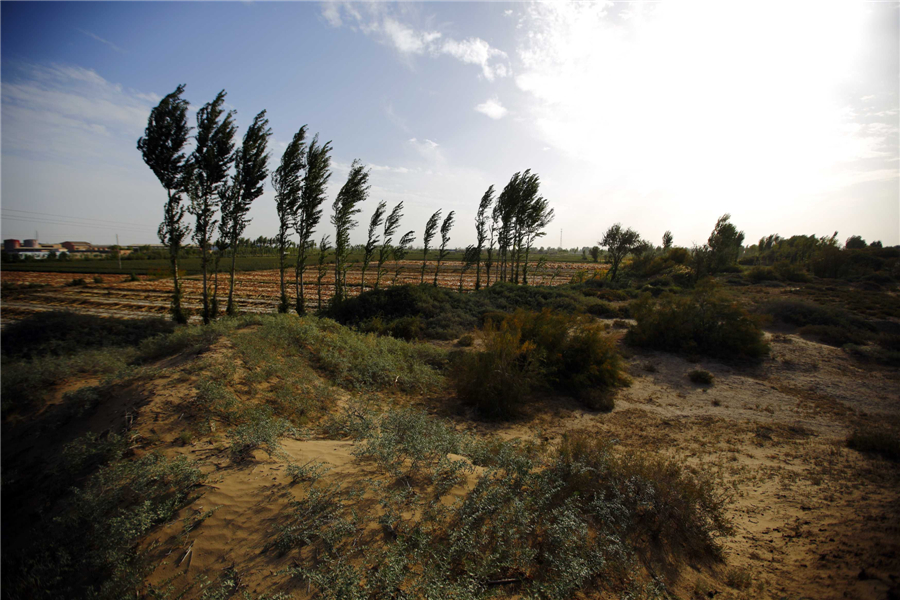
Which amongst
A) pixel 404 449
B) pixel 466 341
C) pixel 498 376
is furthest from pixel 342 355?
pixel 466 341

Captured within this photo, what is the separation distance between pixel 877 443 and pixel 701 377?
13.7 ft

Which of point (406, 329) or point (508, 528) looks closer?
point (508, 528)

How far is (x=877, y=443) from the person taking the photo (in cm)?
662

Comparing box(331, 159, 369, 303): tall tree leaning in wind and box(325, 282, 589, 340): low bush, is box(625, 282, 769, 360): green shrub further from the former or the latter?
box(331, 159, 369, 303): tall tree leaning in wind

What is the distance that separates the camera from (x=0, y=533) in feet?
11.6

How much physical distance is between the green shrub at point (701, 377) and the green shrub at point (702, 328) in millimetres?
2109

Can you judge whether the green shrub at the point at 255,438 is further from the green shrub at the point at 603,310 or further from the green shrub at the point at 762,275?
the green shrub at the point at 762,275

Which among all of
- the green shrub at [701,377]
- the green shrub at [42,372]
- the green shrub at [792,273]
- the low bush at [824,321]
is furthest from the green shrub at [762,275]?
the green shrub at [42,372]

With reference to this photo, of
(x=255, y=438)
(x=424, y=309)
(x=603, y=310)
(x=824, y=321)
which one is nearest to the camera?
(x=255, y=438)

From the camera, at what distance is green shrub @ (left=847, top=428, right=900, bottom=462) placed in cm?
644

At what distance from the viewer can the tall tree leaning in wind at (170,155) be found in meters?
13.6

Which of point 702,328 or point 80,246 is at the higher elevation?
point 80,246

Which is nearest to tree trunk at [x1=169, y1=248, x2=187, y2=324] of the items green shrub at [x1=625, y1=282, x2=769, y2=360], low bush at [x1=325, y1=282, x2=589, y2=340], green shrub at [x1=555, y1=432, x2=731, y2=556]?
low bush at [x1=325, y1=282, x2=589, y2=340]

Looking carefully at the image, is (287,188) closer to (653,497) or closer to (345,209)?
(345,209)
